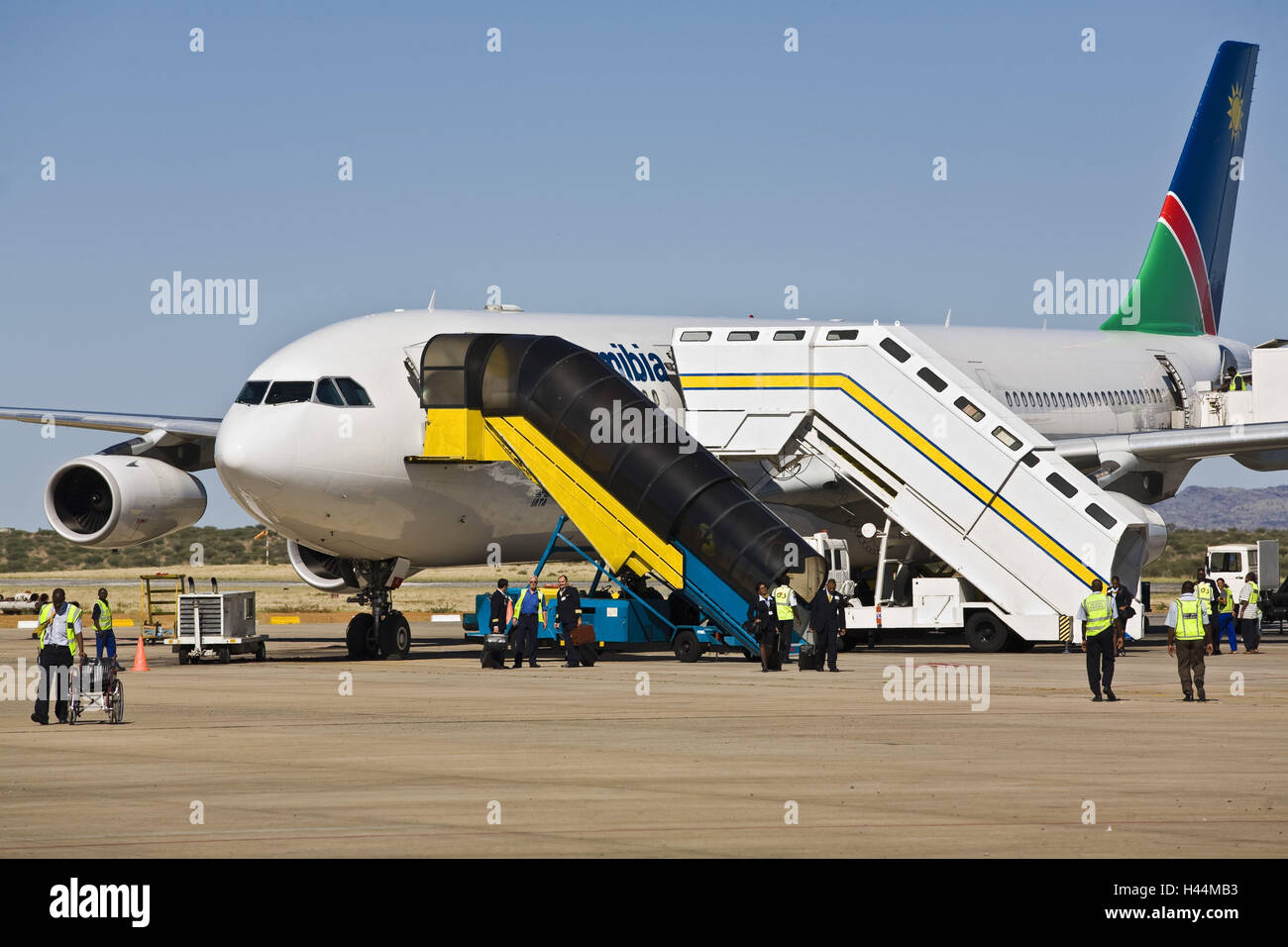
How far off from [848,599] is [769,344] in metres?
4.22

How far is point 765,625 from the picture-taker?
23250mm

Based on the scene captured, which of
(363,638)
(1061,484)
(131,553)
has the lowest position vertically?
(363,638)

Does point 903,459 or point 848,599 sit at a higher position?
point 903,459

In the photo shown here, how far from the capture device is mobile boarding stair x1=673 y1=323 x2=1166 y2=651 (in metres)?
26.1

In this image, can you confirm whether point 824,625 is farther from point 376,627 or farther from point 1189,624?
point 376,627

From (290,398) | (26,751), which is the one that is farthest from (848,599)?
(26,751)

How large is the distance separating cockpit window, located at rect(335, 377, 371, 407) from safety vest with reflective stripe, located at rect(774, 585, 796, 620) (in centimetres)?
621

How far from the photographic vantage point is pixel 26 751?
14664mm

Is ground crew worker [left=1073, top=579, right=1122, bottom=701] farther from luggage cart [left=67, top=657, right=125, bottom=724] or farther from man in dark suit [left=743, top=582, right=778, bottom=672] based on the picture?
luggage cart [left=67, top=657, right=125, bottom=724]

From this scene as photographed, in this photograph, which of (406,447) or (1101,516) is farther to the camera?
(1101,516)

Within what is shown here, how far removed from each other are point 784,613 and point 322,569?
8.68 m

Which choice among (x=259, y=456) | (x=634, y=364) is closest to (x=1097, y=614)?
(x=634, y=364)

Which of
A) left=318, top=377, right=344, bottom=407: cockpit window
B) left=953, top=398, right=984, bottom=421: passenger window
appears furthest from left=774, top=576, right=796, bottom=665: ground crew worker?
left=318, top=377, right=344, bottom=407: cockpit window
